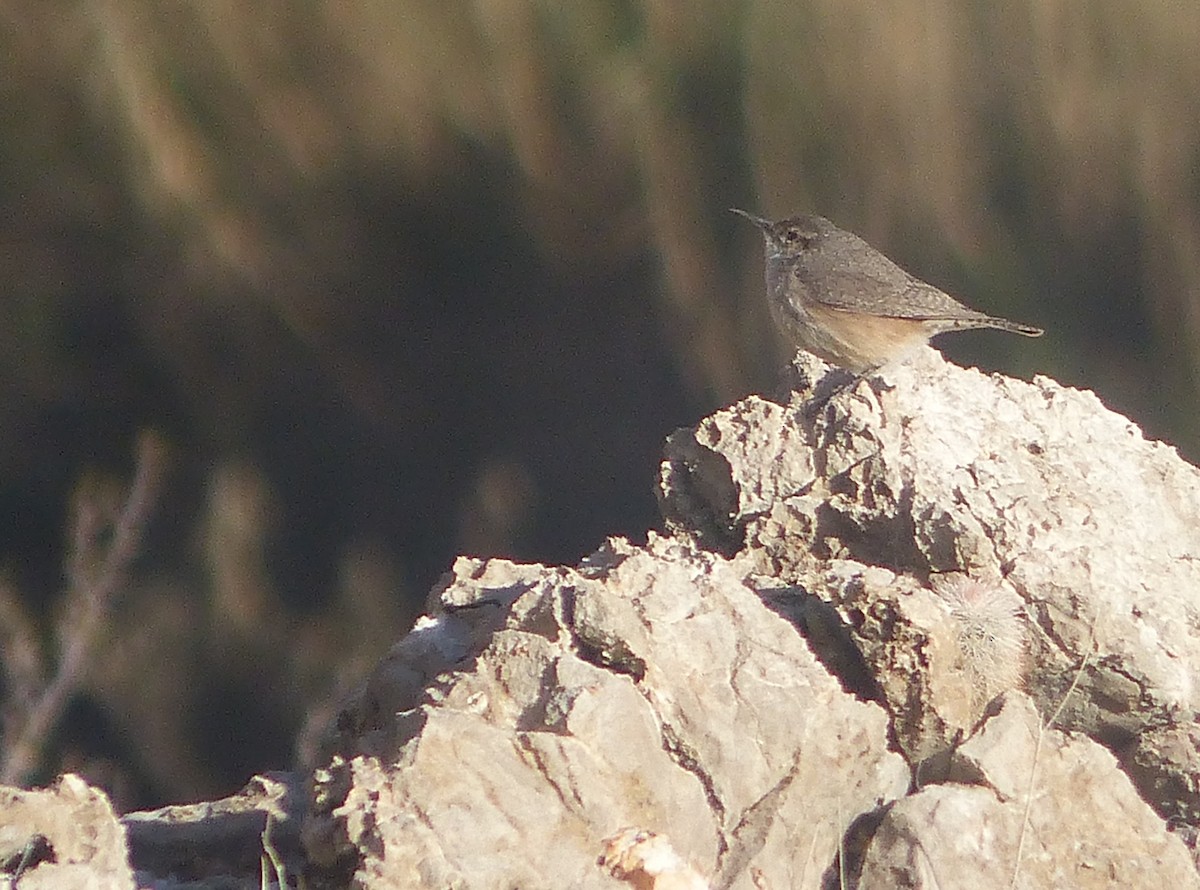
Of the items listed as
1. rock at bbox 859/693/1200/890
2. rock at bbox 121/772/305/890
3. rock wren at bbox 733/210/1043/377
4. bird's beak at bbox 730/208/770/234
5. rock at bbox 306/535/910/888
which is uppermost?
bird's beak at bbox 730/208/770/234

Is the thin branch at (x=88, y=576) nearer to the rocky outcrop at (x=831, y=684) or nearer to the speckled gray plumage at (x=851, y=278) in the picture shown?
the speckled gray plumage at (x=851, y=278)

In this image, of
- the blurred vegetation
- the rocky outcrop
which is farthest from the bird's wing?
the rocky outcrop

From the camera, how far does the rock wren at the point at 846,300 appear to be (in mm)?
5227

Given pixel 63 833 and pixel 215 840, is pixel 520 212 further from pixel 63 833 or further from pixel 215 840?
pixel 63 833

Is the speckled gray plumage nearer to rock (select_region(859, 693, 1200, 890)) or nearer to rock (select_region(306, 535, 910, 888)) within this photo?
rock (select_region(306, 535, 910, 888))

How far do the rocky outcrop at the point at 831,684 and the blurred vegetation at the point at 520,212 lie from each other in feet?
5.35

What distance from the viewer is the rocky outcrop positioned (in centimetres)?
246

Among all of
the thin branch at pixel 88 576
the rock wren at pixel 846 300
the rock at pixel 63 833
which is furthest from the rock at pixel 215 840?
the rock wren at pixel 846 300

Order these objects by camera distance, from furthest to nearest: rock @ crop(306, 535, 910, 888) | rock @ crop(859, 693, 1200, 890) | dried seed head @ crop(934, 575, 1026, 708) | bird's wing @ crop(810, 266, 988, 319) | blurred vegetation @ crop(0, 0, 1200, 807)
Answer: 1. bird's wing @ crop(810, 266, 988, 319)
2. blurred vegetation @ crop(0, 0, 1200, 807)
3. dried seed head @ crop(934, 575, 1026, 708)
4. rock @ crop(859, 693, 1200, 890)
5. rock @ crop(306, 535, 910, 888)

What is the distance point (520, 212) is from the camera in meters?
5.36

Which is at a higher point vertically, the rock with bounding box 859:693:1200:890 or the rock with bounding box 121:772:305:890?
the rock with bounding box 121:772:305:890

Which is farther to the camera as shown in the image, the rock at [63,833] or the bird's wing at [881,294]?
the bird's wing at [881,294]

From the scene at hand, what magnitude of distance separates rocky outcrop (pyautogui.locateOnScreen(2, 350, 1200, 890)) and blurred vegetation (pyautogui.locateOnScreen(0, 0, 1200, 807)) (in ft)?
5.35

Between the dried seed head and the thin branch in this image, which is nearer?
the dried seed head
